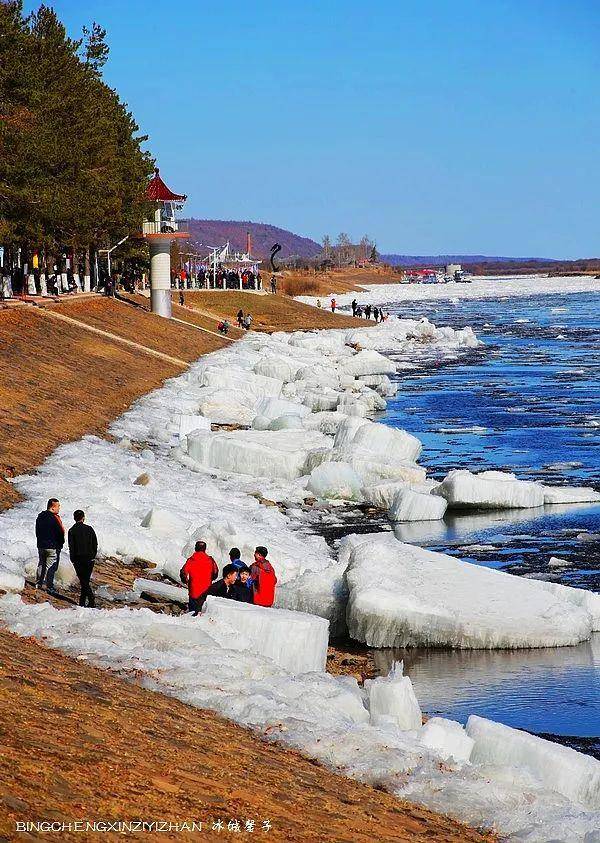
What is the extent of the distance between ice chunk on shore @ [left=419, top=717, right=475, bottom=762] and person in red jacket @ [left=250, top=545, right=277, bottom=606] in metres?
5.40

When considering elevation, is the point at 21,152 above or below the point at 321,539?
above

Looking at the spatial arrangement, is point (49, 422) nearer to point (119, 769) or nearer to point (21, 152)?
point (21, 152)

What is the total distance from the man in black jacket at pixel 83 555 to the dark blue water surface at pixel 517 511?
3908 mm

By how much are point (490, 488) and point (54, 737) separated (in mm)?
18888

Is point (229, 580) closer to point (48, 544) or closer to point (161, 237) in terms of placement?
point (48, 544)

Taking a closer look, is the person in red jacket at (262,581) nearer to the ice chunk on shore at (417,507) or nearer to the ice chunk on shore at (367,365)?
the ice chunk on shore at (417,507)

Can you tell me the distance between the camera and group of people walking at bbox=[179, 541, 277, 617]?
56.5ft

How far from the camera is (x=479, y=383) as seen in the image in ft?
203

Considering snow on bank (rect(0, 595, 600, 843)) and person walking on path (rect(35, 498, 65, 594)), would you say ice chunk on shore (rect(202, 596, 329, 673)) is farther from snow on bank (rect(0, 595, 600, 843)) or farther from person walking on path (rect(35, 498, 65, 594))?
person walking on path (rect(35, 498, 65, 594))

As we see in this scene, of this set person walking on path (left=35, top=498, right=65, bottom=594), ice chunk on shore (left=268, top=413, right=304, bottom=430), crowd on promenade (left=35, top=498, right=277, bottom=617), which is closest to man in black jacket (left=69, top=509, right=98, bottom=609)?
crowd on promenade (left=35, top=498, right=277, bottom=617)

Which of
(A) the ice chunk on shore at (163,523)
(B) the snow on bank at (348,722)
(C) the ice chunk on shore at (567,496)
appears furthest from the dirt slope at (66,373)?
(C) the ice chunk on shore at (567,496)

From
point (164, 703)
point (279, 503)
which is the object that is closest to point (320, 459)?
point (279, 503)

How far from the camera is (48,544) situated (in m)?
17.8

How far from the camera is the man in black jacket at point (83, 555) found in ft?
55.9
